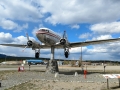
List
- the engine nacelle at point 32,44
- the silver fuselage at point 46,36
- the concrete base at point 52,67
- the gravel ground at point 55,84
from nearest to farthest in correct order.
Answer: the gravel ground at point 55,84 → the silver fuselage at point 46,36 → the concrete base at point 52,67 → the engine nacelle at point 32,44

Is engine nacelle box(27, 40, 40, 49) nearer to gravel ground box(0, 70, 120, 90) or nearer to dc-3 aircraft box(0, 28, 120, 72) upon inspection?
dc-3 aircraft box(0, 28, 120, 72)

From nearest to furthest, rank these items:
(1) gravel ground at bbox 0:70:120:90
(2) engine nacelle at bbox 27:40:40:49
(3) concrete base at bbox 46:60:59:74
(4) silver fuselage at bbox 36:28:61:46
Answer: (1) gravel ground at bbox 0:70:120:90, (4) silver fuselage at bbox 36:28:61:46, (3) concrete base at bbox 46:60:59:74, (2) engine nacelle at bbox 27:40:40:49

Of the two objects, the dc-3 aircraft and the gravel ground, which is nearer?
the gravel ground

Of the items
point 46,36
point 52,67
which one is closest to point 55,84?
point 46,36

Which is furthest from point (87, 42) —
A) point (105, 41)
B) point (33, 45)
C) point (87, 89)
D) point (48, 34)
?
point (87, 89)

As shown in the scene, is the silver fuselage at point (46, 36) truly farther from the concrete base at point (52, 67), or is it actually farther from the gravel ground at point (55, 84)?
the gravel ground at point (55, 84)

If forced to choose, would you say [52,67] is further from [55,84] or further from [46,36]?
[55,84]

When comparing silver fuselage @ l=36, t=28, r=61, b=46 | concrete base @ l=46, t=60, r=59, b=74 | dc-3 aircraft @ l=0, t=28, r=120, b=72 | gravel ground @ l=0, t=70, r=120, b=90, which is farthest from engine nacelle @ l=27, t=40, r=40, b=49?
gravel ground @ l=0, t=70, r=120, b=90

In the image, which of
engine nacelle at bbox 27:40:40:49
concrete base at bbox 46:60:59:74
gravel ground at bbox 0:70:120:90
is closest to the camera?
gravel ground at bbox 0:70:120:90

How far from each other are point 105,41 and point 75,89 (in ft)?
61.0

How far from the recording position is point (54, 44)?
31.6 metres

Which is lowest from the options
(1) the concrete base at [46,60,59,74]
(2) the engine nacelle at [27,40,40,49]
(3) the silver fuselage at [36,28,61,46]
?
(1) the concrete base at [46,60,59,74]

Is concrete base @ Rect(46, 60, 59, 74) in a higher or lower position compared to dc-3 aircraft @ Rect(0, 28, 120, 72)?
lower

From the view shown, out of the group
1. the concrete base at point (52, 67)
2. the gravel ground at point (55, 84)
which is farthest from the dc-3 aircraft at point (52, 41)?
the gravel ground at point (55, 84)
